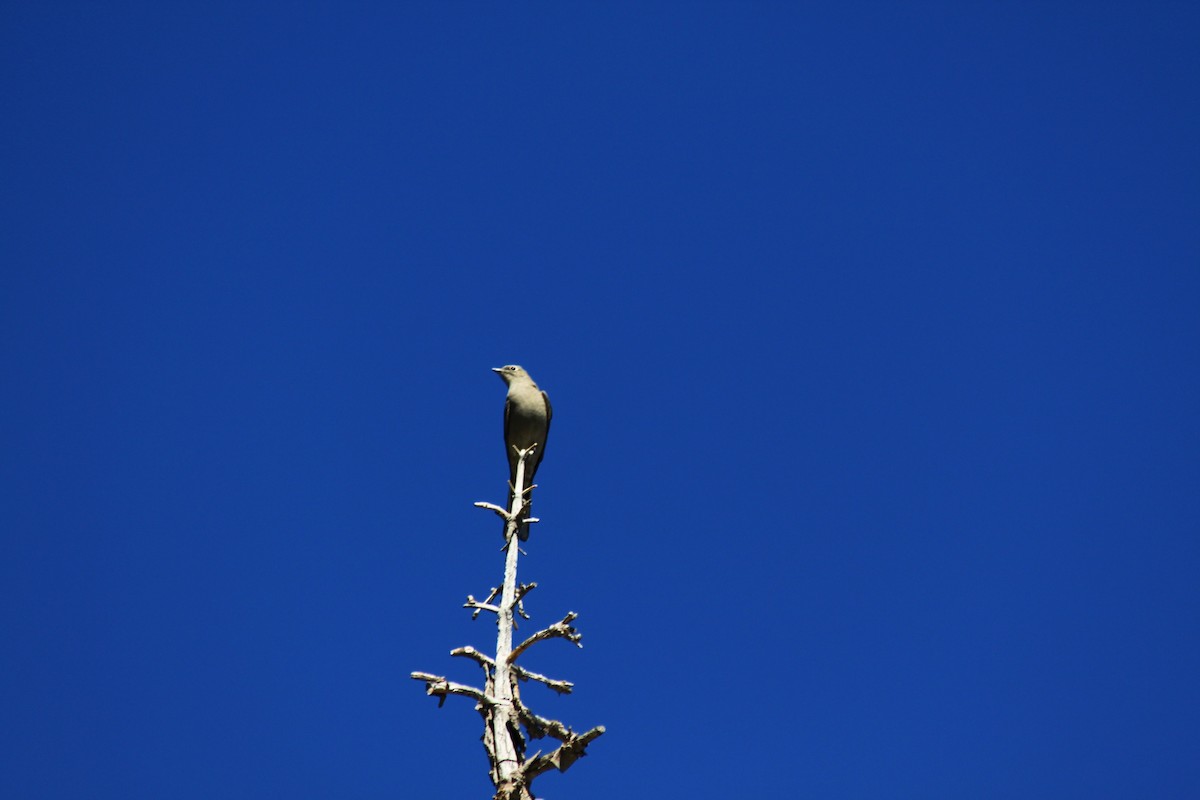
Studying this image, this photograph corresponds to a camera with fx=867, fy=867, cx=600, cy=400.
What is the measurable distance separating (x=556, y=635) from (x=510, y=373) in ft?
15.4

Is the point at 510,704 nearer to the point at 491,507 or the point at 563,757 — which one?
the point at 563,757

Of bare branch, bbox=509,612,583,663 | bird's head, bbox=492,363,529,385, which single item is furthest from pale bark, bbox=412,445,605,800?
bird's head, bbox=492,363,529,385

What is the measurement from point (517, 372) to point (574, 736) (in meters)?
5.66

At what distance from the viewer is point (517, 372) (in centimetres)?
1184

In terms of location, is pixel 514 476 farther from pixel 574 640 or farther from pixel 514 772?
pixel 514 772

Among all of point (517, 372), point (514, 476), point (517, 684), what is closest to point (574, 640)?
point (517, 684)

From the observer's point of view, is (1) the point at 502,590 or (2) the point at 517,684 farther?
(1) the point at 502,590

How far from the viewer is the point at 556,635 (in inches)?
313

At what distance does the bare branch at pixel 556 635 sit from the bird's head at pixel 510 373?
4.51m

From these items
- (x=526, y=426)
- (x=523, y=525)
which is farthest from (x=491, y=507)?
(x=526, y=426)

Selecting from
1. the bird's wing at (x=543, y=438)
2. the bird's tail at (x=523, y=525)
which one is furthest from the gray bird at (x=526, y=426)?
the bird's tail at (x=523, y=525)

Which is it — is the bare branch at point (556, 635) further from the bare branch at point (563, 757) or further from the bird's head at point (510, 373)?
the bird's head at point (510, 373)

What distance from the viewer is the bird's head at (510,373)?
11789 mm

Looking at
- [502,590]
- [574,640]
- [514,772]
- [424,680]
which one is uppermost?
[502,590]
